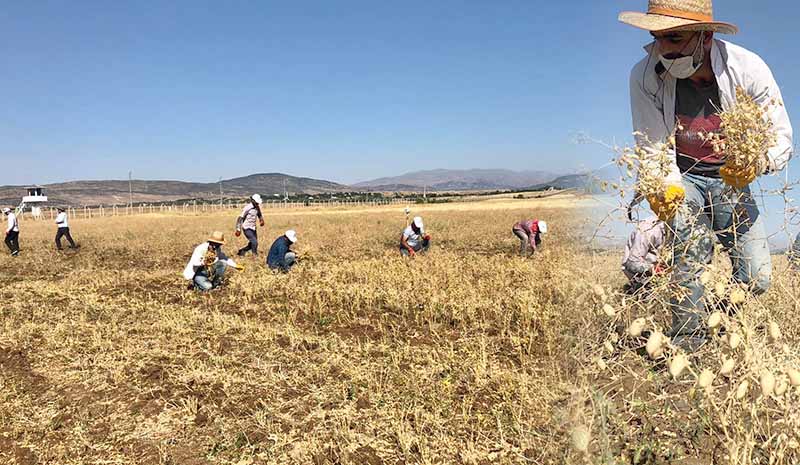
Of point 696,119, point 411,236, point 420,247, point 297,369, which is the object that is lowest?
point 297,369

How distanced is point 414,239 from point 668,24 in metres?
8.42

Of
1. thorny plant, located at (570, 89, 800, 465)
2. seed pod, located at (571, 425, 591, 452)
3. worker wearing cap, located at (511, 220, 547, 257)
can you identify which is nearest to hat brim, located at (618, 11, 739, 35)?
thorny plant, located at (570, 89, 800, 465)

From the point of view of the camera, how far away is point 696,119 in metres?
2.57

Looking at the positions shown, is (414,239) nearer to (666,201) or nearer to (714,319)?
(666,201)

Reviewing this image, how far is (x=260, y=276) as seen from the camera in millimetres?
8188

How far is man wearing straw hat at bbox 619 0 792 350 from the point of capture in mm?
1979

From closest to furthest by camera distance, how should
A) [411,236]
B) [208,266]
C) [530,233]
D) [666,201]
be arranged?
1. [666,201]
2. [208,266]
3. [530,233]
4. [411,236]

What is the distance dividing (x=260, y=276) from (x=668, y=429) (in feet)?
21.9

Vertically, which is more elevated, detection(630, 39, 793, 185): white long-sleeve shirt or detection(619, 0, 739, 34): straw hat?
detection(619, 0, 739, 34): straw hat

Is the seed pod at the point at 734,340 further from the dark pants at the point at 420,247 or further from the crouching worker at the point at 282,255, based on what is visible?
the dark pants at the point at 420,247

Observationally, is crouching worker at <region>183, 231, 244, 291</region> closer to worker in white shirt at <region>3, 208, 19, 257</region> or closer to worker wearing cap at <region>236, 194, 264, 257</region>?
worker wearing cap at <region>236, 194, 264, 257</region>

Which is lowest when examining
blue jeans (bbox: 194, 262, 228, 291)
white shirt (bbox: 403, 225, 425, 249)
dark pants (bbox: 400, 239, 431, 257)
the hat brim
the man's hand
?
blue jeans (bbox: 194, 262, 228, 291)

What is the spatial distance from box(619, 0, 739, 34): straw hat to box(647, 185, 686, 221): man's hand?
1.95 ft

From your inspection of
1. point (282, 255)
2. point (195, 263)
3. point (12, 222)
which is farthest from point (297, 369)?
point (12, 222)
